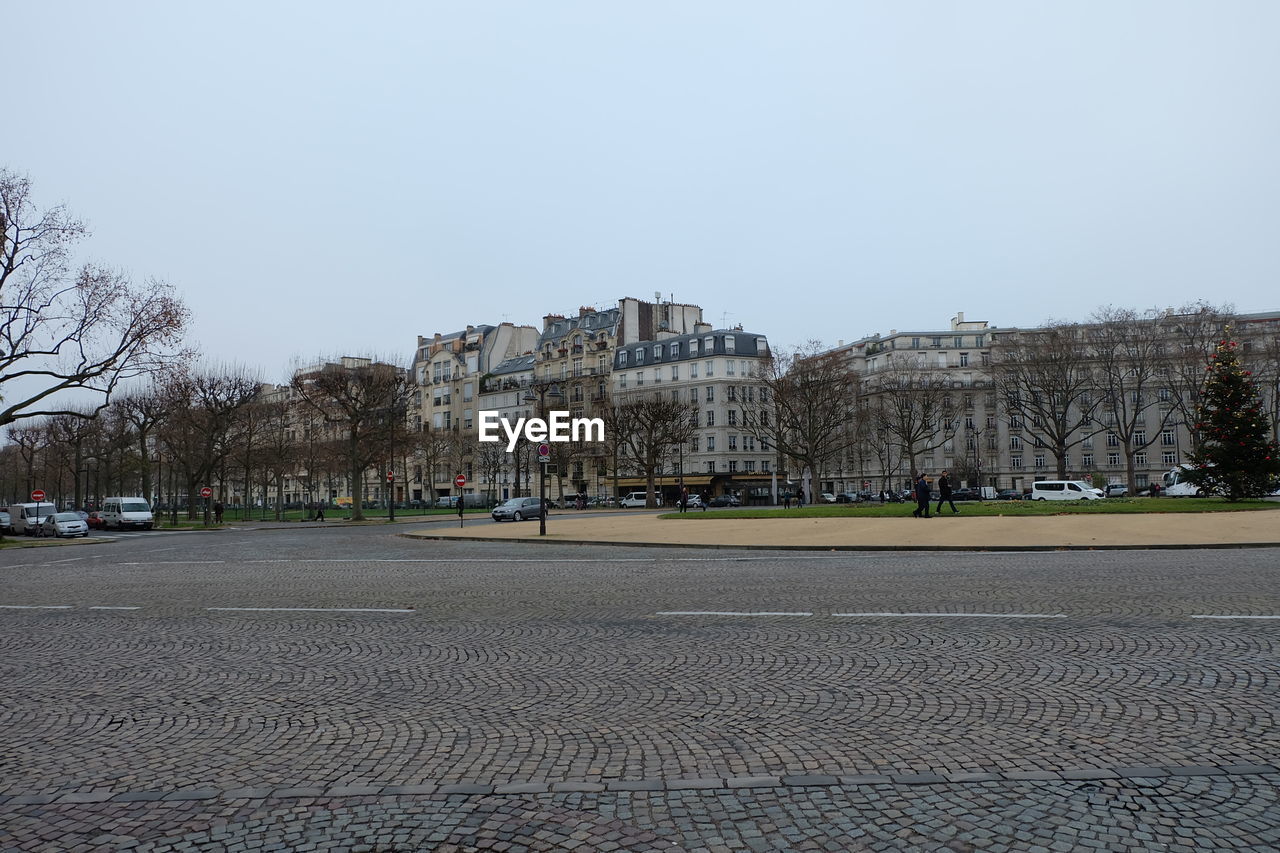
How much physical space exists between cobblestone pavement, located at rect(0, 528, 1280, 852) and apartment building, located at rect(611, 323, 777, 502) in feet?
259

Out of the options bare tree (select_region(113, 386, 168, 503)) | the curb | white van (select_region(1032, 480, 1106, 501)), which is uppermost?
bare tree (select_region(113, 386, 168, 503))

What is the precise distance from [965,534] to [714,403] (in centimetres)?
6963

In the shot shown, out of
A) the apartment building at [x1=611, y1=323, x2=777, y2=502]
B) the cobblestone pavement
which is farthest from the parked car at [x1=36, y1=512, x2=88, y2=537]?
the apartment building at [x1=611, y1=323, x2=777, y2=502]

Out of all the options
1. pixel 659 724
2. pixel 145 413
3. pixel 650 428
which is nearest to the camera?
pixel 659 724

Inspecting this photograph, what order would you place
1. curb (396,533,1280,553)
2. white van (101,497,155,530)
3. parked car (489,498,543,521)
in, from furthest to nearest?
white van (101,497,155,530), parked car (489,498,543,521), curb (396,533,1280,553)

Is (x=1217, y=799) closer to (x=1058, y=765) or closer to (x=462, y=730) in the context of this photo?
(x=1058, y=765)

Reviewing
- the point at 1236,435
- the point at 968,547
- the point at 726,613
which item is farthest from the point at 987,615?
the point at 1236,435

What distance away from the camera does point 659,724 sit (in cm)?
543

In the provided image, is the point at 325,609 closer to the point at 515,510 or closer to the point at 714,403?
the point at 515,510

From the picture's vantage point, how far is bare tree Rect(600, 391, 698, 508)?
7125 cm

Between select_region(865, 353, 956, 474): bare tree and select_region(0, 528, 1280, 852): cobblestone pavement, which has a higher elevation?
select_region(865, 353, 956, 474): bare tree

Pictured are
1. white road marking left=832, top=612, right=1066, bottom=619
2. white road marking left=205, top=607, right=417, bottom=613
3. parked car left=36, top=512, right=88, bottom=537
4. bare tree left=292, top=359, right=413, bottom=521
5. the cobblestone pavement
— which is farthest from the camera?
bare tree left=292, top=359, right=413, bottom=521

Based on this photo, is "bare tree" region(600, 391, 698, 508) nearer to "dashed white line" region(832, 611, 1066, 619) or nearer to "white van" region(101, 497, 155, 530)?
"white van" region(101, 497, 155, 530)

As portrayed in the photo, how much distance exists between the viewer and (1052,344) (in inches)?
2372
